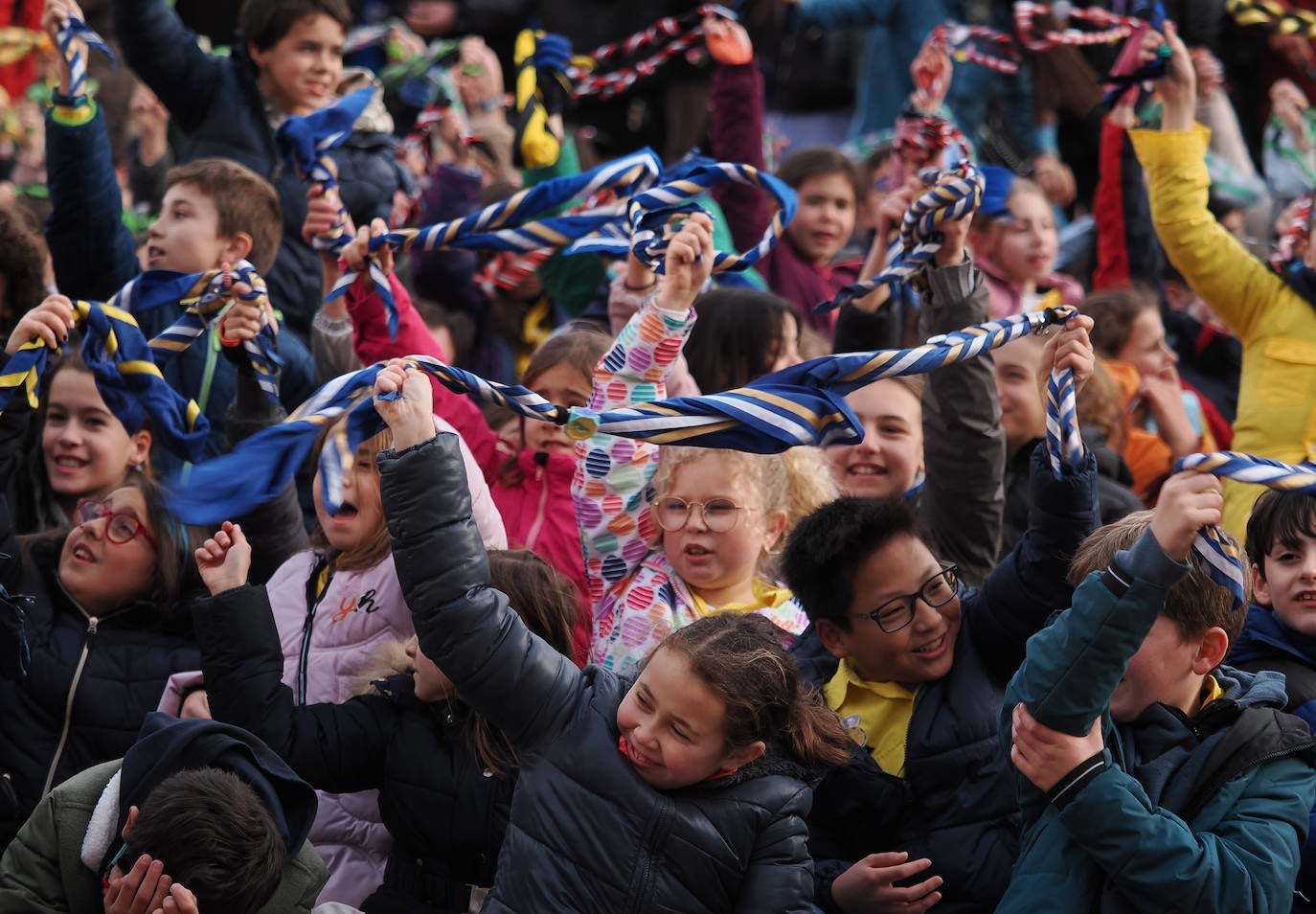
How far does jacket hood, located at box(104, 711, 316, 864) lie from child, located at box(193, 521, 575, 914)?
166 mm

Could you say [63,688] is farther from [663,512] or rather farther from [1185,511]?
[1185,511]

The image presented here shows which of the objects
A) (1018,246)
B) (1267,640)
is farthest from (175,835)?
(1018,246)

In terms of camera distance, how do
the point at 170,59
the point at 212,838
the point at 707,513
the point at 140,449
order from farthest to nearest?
the point at 170,59, the point at 140,449, the point at 707,513, the point at 212,838

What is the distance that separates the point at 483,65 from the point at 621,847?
5.83 metres

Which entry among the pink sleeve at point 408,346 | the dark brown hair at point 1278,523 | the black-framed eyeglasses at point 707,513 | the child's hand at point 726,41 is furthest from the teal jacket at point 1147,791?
the child's hand at point 726,41

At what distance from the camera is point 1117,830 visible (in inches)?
109

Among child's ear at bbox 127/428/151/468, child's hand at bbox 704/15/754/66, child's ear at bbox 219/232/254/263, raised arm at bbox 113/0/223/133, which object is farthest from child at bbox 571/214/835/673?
raised arm at bbox 113/0/223/133

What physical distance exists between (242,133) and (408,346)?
186cm

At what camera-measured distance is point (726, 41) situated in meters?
6.17

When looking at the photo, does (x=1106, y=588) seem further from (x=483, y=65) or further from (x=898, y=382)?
(x=483, y=65)

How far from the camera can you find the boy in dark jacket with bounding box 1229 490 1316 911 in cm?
352

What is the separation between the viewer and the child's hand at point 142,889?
9.82 ft

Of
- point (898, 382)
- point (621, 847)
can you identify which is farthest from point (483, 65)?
point (621, 847)

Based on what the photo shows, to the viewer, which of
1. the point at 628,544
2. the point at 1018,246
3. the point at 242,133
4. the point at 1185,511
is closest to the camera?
the point at 1185,511
